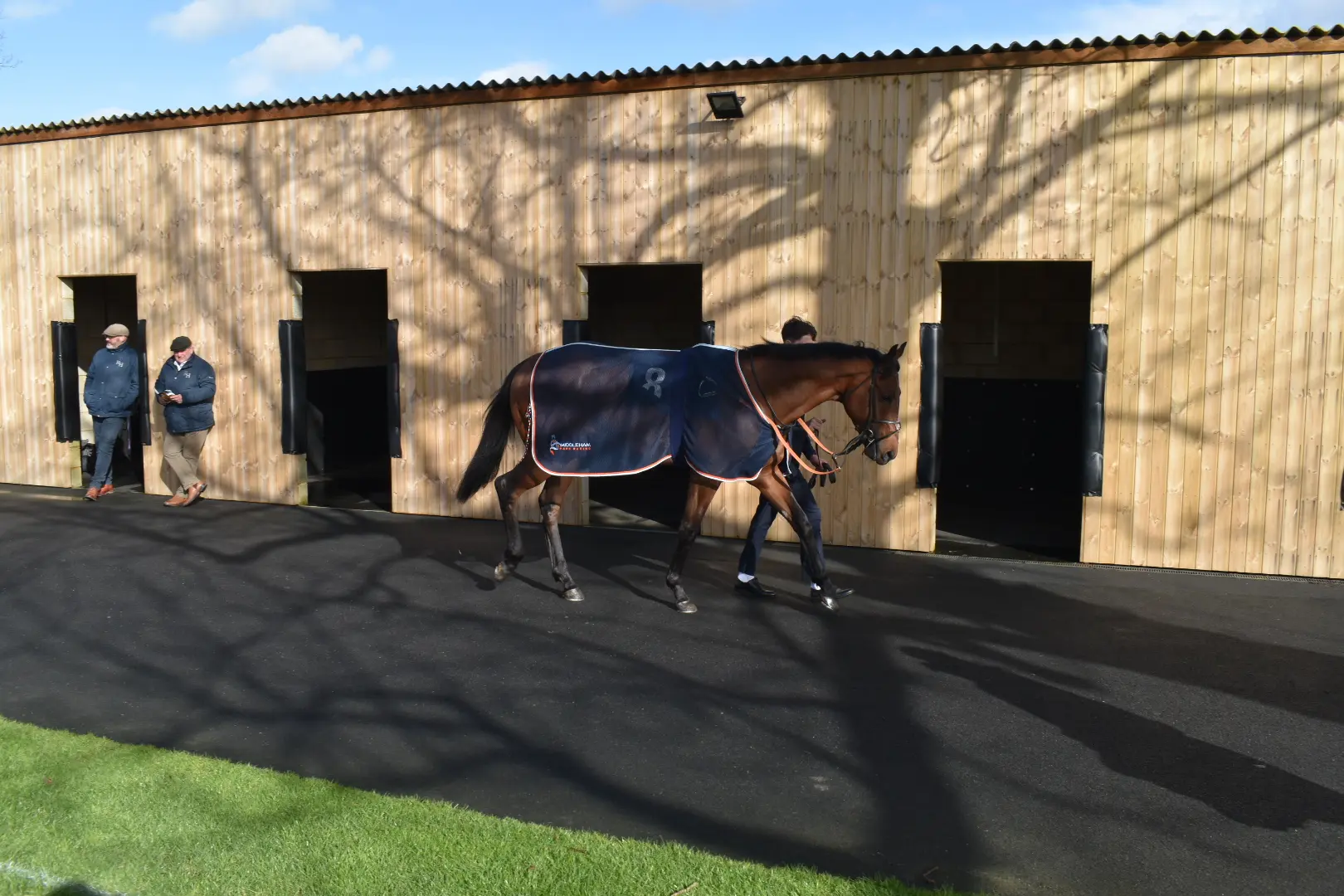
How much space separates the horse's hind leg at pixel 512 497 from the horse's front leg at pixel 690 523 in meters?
1.15

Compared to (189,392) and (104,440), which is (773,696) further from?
(104,440)

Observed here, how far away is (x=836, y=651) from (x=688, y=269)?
9497mm

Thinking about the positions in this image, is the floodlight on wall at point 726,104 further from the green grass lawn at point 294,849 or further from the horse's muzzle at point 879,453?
the green grass lawn at point 294,849

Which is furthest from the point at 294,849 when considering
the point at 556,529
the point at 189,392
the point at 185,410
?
the point at 185,410

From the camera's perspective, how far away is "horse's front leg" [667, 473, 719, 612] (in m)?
8.48

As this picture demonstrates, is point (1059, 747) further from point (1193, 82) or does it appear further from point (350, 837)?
point (1193, 82)

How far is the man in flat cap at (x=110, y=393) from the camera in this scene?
13.0 m

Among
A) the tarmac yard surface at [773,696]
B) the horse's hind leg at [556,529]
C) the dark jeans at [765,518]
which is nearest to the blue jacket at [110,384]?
the tarmac yard surface at [773,696]

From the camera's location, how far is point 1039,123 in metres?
9.93

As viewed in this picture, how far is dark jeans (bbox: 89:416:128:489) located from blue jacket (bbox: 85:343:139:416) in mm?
73

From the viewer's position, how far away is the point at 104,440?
13.1 m

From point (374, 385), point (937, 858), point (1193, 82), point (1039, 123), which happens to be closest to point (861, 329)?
point (1039, 123)

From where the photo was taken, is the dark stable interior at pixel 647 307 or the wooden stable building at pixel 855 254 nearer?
the wooden stable building at pixel 855 254

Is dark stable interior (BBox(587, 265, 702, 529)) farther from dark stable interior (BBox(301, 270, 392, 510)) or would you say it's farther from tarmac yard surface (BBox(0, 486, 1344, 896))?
tarmac yard surface (BBox(0, 486, 1344, 896))
